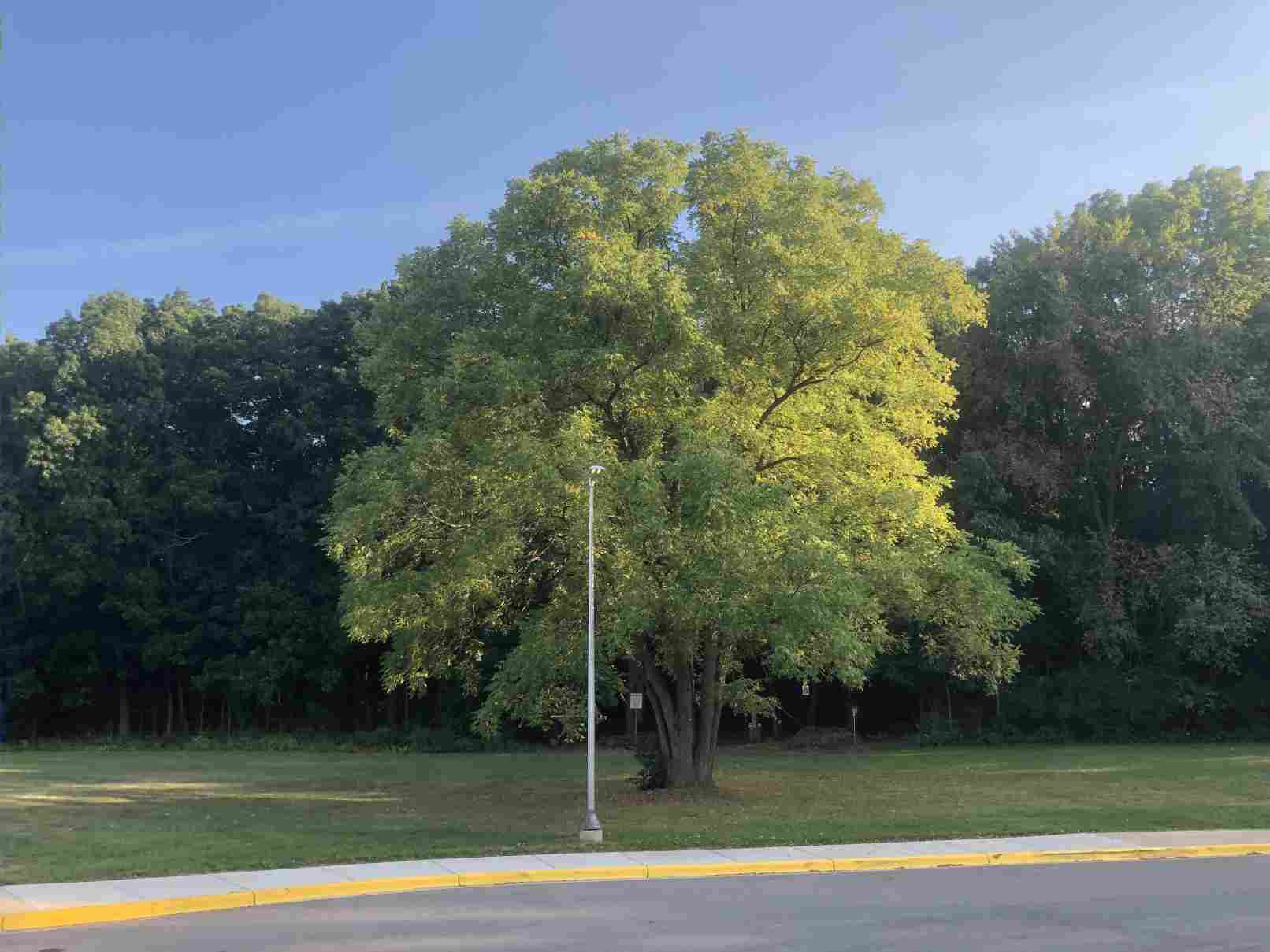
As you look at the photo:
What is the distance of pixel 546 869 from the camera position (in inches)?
632

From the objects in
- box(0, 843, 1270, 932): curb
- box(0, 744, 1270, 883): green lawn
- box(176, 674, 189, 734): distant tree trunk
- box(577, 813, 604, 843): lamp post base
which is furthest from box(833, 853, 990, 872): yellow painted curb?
box(176, 674, 189, 734): distant tree trunk

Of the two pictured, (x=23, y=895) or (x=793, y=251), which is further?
(x=793, y=251)

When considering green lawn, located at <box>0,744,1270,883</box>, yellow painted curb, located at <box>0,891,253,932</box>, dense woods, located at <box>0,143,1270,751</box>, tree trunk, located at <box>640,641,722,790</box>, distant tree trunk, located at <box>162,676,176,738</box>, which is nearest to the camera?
yellow painted curb, located at <box>0,891,253,932</box>

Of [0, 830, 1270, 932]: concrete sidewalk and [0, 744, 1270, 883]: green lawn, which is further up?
[0, 830, 1270, 932]: concrete sidewalk

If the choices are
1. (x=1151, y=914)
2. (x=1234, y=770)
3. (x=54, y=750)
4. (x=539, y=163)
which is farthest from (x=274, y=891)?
(x=54, y=750)

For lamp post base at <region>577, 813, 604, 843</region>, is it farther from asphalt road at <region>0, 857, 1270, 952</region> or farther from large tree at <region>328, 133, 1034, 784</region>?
large tree at <region>328, 133, 1034, 784</region>

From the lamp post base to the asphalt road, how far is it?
9.85 ft

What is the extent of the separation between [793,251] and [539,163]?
21.9 feet

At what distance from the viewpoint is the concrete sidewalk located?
13.3 m

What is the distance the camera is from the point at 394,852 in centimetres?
1714

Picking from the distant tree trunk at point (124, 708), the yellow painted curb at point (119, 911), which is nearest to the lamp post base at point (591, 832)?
the yellow painted curb at point (119, 911)

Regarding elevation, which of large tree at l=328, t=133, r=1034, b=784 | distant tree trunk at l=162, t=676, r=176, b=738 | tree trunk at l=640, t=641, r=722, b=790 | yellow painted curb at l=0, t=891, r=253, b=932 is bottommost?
distant tree trunk at l=162, t=676, r=176, b=738

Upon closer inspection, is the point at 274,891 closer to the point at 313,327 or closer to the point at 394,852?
the point at 394,852

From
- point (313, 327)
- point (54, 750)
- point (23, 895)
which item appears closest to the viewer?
point (23, 895)
